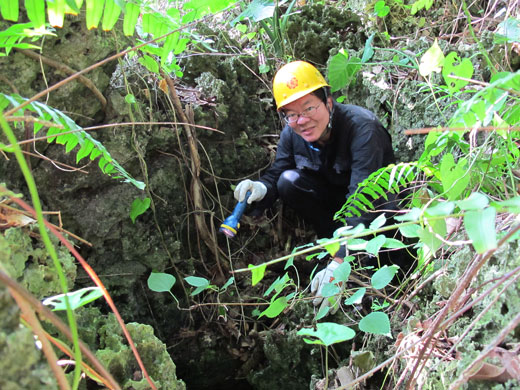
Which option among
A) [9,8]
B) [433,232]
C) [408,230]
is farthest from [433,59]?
[9,8]

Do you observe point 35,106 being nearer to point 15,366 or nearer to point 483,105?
point 15,366

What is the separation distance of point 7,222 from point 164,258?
4.41 ft

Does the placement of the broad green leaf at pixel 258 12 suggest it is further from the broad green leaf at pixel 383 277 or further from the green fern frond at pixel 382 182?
the broad green leaf at pixel 383 277

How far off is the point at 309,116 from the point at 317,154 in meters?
0.38

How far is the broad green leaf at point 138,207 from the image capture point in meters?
2.36

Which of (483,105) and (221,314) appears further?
(221,314)

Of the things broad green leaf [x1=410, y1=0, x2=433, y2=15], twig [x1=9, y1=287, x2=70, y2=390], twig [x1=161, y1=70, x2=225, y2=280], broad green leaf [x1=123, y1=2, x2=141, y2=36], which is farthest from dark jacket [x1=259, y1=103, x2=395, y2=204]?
twig [x1=9, y1=287, x2=70, y2=390]

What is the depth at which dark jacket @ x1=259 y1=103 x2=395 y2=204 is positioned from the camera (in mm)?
2553

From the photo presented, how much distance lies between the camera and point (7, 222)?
1255 millimetres

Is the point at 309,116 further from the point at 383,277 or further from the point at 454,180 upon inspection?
the point at 454,180

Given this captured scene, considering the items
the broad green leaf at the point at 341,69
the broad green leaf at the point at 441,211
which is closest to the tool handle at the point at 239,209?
the broad green leaf at the point at 341,69

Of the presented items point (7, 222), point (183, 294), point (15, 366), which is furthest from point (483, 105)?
point (183, 294)

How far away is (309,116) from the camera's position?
262 cm

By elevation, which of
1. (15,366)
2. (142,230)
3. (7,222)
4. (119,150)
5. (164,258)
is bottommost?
(164,258)
